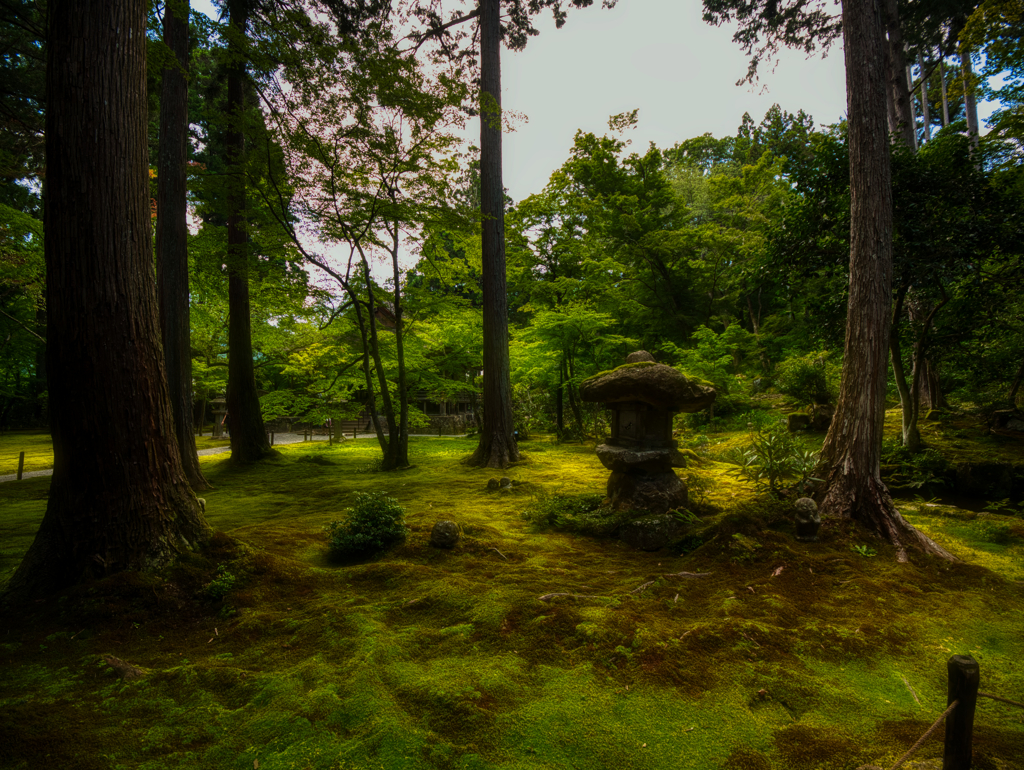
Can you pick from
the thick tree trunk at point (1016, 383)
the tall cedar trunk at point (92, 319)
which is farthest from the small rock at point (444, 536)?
the thick tree trunk at point (1016, 383)

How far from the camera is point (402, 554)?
381cm

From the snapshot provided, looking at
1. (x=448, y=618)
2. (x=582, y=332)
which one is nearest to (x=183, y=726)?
(x=448, y=618)

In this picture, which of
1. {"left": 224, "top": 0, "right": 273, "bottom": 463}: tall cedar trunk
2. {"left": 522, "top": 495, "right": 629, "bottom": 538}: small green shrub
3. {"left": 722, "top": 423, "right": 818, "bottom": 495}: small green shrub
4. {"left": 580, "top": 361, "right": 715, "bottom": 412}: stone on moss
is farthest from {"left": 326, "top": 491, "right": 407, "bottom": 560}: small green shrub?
{"left": 224, "top": 0, "right": 273, "bottom": 463}: tall cedar trunk

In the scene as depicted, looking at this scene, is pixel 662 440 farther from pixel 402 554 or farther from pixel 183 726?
pixel 183 726

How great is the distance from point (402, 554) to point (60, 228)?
3189 mm

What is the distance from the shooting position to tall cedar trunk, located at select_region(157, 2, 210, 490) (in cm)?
670

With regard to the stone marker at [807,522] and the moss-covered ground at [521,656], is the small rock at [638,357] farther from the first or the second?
the stone marker at [807,522]

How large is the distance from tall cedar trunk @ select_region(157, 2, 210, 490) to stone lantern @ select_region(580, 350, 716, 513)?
620 cm

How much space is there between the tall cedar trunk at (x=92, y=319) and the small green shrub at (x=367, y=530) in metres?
1.27

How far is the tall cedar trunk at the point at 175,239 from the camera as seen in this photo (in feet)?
22.0

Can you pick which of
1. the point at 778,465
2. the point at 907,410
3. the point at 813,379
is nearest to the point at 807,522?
the point at 778,465

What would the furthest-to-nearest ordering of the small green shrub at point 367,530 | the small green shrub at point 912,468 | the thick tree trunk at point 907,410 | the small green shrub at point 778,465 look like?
the thick tree trunk at point 907,410 < the small green shrub at point 912,468 < the small green shrub at point 778,465 < the small green shrub at point 367,530

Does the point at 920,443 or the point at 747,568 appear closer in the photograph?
the point at 747,568

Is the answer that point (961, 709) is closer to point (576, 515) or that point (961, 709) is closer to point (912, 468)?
point (576, 515)
